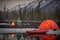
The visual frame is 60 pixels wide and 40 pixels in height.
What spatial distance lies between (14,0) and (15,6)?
Answer: 12 centimetres

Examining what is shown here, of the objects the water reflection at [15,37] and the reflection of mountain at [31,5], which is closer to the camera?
the water reflection at [15,37]

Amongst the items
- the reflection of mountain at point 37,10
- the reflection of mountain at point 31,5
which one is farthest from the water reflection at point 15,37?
the reflection of mountain at point 31,5

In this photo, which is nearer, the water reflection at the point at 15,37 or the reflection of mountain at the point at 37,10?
the water reflection at the point at 15,37

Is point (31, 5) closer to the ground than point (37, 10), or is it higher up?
higher up

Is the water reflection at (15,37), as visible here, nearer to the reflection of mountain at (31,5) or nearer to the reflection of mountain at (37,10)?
the reflection of mountain at (37,10)

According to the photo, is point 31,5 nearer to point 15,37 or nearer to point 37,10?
point 37,10

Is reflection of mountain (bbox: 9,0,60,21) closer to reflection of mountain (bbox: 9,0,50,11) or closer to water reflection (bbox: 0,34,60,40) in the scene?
reflection of mountain (bbox: 9,0,50,11)

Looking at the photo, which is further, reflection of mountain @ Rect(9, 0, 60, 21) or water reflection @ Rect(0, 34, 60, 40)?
reflection of mountain @ Rect(9, 0, 60, 21)

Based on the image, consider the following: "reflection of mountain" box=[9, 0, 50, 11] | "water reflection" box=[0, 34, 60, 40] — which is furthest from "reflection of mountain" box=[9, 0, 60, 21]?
"water reflection" box=[0, 34, 60, 40]

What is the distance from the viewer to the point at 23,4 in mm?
3916

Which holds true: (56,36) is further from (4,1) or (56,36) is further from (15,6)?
(4,1)

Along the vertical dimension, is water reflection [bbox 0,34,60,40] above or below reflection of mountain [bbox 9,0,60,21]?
below

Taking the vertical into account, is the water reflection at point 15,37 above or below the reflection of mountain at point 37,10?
below

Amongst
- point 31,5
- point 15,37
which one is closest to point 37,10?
point 31,5
